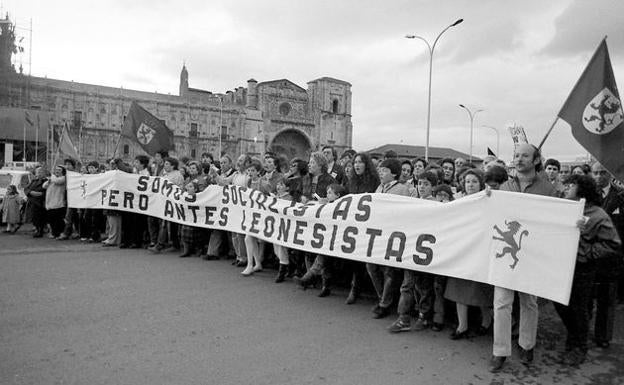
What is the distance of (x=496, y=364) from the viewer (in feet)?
13.8

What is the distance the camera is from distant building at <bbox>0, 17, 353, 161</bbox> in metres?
59.1

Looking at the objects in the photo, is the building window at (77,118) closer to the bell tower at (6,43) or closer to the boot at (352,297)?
the bell tower at (6,43)

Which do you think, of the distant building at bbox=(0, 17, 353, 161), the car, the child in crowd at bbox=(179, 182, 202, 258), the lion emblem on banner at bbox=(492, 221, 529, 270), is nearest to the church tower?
the distant building at bbox=(0, 17, 353, 161)

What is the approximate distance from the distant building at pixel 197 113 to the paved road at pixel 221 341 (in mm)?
55494

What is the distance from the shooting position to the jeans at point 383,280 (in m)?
5.62

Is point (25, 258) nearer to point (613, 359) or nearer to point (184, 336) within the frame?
point (184, 336)

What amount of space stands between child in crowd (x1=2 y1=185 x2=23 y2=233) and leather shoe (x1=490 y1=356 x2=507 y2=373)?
12229mm

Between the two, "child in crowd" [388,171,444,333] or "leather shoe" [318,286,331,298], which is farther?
"leather shoe" [318,286,331,298]

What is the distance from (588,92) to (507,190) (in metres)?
1.96

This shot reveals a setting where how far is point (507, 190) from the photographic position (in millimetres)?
4719

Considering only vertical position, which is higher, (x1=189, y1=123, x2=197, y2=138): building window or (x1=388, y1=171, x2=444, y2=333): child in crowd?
(x1=189, y1=123, x2=197, y2=138): building window

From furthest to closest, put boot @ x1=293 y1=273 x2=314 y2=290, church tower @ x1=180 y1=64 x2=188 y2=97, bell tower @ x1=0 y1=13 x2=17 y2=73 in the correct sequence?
church tower @ x1=180 y1=64 x2=188 y2=97 < bell tower @ x1=0 y1=13 x2=17 y2=73 < boot @ x1=293 y1=273 x2=314 y2=290

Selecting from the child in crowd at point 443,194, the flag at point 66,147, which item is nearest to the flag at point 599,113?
the child in crowd at point 443,194

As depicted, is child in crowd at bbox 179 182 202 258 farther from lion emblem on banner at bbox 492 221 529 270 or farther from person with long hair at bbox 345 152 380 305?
lion emblem on banner at bbox 492 221 529 270
